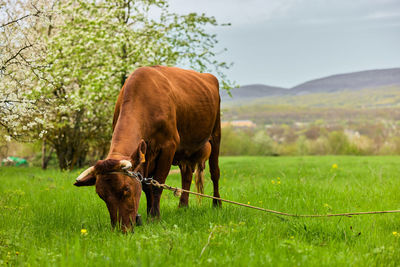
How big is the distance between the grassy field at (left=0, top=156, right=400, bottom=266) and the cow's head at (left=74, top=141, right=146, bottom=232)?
7.1 inches

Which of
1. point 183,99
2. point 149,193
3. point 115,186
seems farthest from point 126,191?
point 183,99

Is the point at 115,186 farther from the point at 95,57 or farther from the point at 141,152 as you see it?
the point at 95,57

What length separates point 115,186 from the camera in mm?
4090

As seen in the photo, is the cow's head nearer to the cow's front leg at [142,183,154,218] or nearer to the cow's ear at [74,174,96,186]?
the cow's ear at [74,174,96,186]

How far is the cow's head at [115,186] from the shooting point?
13.4 ft

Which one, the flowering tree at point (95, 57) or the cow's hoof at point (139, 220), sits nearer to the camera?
the cow's hoof at point (139, 220)

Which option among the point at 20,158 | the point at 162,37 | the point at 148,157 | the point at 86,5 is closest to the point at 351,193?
the point at 148,157

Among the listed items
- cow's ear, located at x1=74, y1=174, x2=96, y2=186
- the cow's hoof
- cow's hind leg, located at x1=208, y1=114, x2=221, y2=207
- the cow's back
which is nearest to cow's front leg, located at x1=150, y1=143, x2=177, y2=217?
the cow's back

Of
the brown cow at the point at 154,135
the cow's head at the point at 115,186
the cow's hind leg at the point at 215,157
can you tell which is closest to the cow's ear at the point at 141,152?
the brown cow at the point at 154,135

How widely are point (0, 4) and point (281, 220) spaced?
526 cm

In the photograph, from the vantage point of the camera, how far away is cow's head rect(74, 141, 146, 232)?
13.4 feet

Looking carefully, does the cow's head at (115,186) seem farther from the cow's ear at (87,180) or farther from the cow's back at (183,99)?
the cow's back at (183,99)

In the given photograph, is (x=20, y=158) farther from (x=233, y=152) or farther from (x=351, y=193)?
(x=233, y=152)

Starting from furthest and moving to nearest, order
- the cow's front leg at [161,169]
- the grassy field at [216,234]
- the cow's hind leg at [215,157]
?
the cow's hind leg at [215,157] → the cow's front leg at [161,169] → the grassy field at [216,234]
